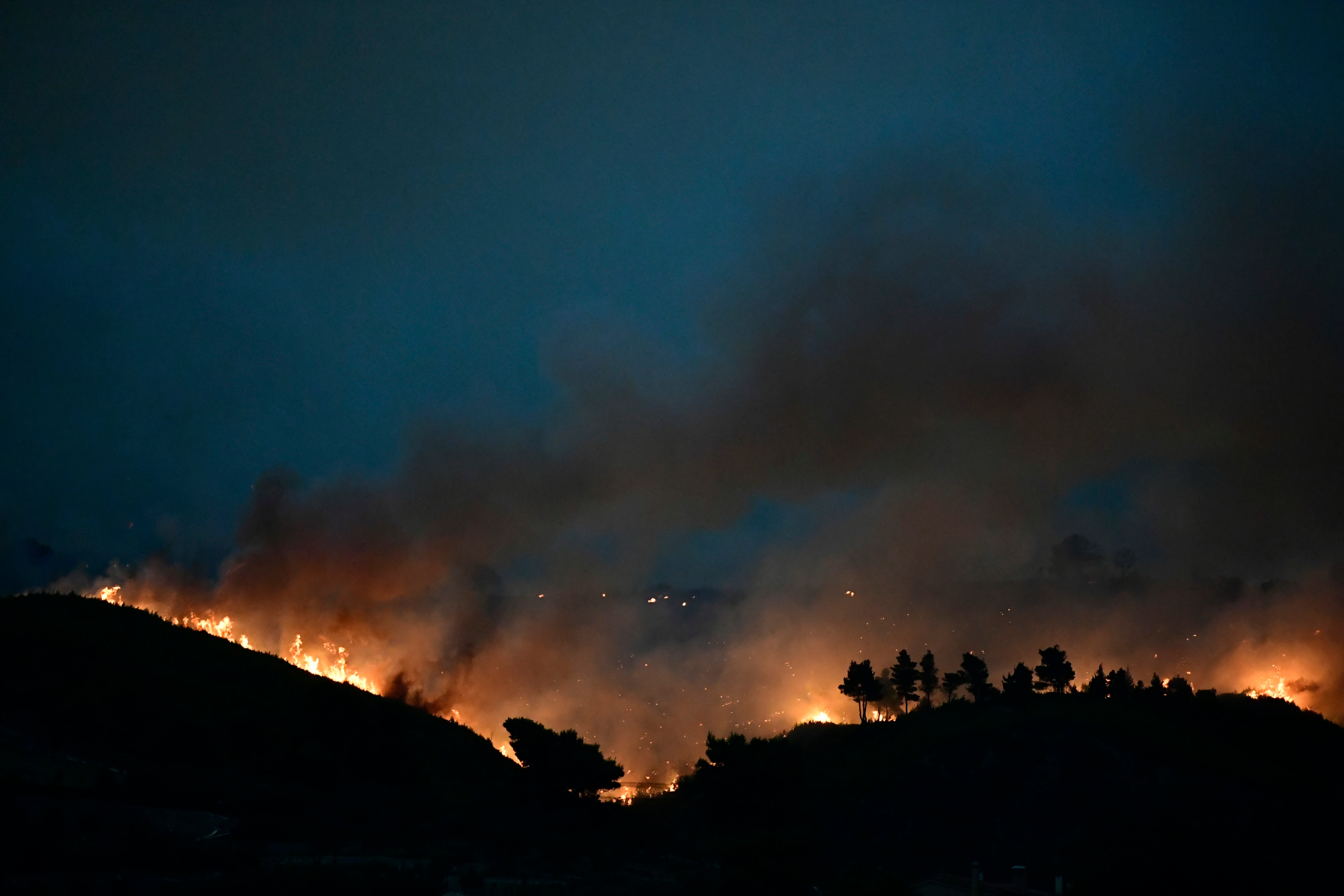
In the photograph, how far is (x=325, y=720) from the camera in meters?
51.1

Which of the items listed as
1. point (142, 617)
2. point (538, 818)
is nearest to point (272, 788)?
point (538, 818)

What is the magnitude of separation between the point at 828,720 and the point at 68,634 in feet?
208

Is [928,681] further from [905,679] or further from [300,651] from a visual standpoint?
[300,651]

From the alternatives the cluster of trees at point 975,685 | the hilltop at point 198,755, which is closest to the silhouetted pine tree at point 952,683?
the cluster of trees at point 975,685

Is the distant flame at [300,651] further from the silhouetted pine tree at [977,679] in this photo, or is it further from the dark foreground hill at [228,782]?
the silhouetted pine tree at [977,679]

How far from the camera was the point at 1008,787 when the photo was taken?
191ft

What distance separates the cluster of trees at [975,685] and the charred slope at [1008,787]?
2.40 meters

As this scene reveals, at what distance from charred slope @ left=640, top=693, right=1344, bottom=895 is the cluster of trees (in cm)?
240

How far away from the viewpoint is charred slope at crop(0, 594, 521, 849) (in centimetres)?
3766

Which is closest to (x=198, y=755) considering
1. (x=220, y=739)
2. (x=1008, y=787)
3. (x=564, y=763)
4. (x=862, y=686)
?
(x=220, y=739)

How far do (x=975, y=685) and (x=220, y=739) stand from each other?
58.1 metres

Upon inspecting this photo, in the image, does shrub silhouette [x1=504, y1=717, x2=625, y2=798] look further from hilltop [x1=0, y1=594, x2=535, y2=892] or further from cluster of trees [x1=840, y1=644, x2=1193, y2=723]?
cluster of trees [x1=840, y1=644, x2=1193, y2=723]

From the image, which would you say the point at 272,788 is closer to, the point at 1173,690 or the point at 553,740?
the point at 553,740

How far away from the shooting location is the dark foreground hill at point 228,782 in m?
27.1
